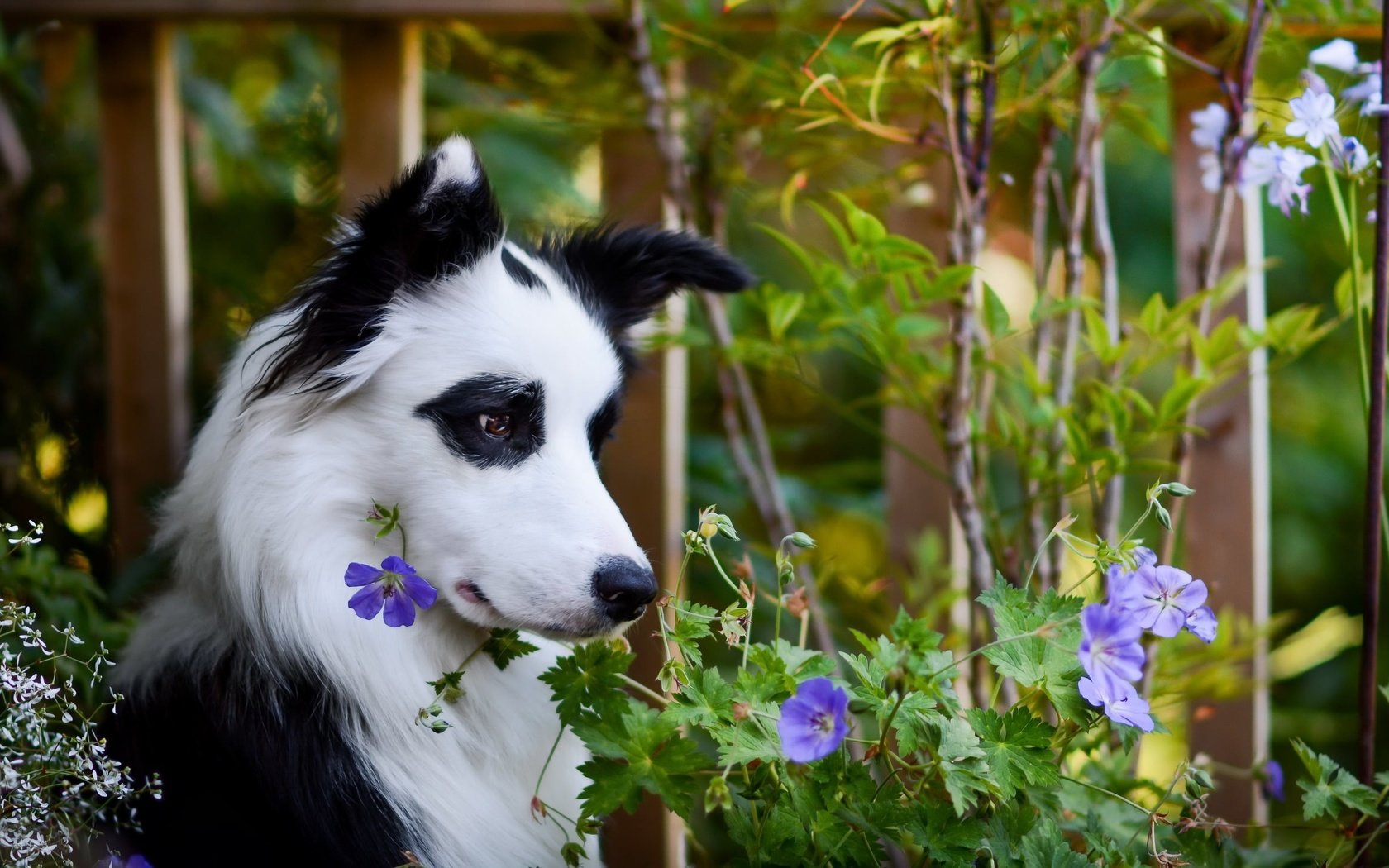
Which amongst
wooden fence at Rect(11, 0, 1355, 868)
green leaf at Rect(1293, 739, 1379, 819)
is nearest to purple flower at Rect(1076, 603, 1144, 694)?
green leaf at Rect(1293, 739, 1379, 819)

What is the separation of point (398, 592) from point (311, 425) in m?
0.39

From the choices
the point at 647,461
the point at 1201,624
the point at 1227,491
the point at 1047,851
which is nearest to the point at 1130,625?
the point at 1201,624

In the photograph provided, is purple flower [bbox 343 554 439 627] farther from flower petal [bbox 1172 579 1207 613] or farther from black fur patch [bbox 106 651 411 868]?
flower petal [bbox 1172 579 1207 613]

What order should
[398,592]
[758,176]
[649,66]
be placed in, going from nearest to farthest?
1. [398,592]
2. [649,66]
3. [758,176]

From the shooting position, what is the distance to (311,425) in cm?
168

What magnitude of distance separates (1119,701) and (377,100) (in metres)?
2.15

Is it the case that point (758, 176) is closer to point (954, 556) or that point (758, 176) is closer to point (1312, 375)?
point (954, 556)

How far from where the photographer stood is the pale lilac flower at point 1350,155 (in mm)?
1562

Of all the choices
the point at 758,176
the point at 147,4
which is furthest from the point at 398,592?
the point at 758,176

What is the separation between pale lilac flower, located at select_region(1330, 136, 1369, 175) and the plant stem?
37mm

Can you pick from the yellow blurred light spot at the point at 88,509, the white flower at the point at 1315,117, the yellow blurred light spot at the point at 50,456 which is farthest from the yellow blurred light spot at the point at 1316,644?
the yellow blurred light spot at the point at 50,456

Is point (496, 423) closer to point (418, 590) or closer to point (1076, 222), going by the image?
point (418, 590)

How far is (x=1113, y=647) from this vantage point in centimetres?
122

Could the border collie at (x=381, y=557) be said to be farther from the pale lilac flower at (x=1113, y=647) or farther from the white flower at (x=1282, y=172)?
the white flower at (x=1282, y=172)
